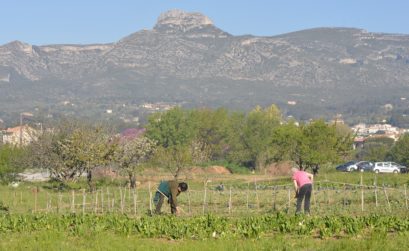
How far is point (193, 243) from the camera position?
1531 centimetres

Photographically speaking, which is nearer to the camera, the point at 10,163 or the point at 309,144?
the point at 10,163

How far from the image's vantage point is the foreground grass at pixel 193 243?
1422cm

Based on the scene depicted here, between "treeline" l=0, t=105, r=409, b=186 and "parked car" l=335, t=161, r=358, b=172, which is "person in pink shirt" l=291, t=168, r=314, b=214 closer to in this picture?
"treeline" l=0, t=105, r=409, b=186

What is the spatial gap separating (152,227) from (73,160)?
27.1 m

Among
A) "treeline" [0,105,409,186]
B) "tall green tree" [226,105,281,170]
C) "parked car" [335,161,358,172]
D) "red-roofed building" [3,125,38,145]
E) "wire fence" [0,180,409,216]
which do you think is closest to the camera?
"wire fence" [0,180,409,216]

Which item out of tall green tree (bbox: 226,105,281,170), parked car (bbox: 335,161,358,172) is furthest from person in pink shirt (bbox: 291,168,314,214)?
tall green tree (bbox: 226,105,281,170)

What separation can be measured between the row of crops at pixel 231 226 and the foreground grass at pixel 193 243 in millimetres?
336

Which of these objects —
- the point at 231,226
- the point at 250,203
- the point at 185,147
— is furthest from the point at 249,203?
the point at 185,147

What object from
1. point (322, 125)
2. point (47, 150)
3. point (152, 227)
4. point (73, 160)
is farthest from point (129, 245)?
point (322, 125)

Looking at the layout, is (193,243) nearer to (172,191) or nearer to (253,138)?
(172,191)

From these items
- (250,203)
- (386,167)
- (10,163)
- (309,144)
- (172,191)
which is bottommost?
(386,167)

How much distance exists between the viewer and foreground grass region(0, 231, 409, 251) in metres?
14.2

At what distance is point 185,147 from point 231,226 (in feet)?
150

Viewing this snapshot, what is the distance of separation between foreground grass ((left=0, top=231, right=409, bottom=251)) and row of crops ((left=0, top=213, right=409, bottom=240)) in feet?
1.10
